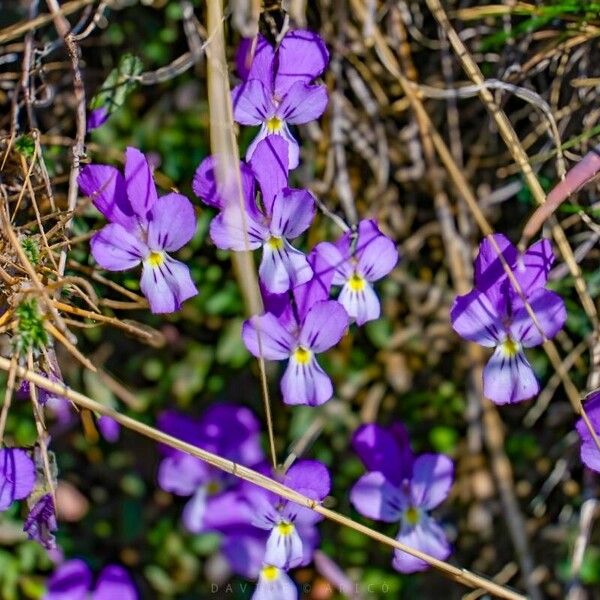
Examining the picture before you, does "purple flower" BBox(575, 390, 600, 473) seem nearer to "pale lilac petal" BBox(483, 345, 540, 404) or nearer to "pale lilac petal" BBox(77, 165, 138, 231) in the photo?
"pale lilac petal" BBox(483, 345, 540, 404)

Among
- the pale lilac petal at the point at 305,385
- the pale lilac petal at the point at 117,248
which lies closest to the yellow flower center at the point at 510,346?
the pale lilac petal at the point at 305,385

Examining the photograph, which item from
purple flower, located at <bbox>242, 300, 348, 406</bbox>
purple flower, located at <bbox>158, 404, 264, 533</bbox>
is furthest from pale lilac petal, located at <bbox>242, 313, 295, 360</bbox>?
purple flower, located at <bbox>158, 404, 264, 533</bbox>

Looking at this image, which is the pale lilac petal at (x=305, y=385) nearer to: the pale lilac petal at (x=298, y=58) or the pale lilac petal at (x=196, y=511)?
the pale lilac petal at (x=298, y=58)

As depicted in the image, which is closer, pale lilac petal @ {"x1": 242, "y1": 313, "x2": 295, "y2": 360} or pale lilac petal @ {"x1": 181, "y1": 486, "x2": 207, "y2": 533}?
pale lilac petal @ {"x1": 242, "y1": 313, "x2": 295, "y2": 360}

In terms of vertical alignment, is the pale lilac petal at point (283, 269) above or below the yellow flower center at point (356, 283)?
above

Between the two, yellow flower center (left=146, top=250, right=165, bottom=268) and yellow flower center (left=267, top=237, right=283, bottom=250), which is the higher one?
yellow flower center (left=267, top=237, right=283, bottom=250)

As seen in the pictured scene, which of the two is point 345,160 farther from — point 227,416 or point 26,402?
point 26,402

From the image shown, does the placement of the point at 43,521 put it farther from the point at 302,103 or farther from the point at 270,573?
the point at 302,103
